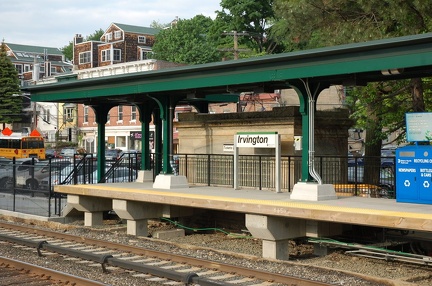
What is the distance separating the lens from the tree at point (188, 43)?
79.1 metres

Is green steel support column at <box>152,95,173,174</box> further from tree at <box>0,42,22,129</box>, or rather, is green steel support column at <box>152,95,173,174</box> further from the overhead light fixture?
tree at <box>0,42,22,129</box>

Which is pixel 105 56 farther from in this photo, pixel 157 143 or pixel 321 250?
pixel 321 250

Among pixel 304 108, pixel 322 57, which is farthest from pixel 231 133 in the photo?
pixel 322 57

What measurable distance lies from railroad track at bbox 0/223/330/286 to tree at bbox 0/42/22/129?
232 feet

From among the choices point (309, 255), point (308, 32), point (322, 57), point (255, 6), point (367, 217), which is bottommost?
point (309, 255)

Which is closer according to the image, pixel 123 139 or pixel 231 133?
pixel 231 133

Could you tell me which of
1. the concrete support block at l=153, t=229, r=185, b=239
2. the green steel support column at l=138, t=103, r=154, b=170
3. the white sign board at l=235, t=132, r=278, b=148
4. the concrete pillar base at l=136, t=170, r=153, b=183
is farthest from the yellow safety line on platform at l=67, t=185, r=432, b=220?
the green steel support column at l=138, t=103, r=154, b=170

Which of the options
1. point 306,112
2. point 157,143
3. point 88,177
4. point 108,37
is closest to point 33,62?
point 108,37

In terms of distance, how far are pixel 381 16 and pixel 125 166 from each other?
427 inches

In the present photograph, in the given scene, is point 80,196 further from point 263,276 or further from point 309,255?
point 263,276

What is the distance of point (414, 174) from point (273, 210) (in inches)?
120

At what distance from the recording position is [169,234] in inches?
719

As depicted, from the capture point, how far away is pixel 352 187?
16.6 m

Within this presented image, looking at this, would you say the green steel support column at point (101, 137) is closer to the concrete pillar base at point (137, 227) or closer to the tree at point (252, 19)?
the concrete pillar base at point (137, 227)
